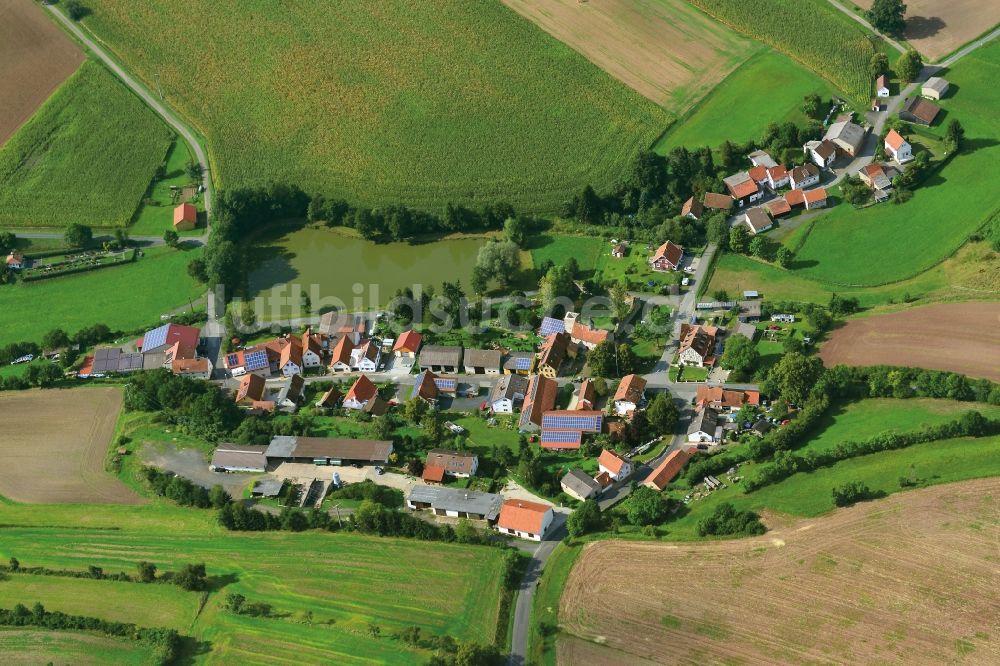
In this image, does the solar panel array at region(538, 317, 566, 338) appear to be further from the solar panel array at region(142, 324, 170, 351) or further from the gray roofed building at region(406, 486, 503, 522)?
the solar panel array at region(142, 324, 170, 351)

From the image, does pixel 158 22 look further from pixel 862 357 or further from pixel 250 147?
pixel 862 357

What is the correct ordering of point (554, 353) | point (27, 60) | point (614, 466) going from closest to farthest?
point (614, 466) < point (554, 353) < point (27, 60)

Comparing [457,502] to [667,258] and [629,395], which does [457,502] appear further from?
[667,258]

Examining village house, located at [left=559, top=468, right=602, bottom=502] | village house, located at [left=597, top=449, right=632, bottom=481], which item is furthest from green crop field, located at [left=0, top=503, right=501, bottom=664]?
village house, located at [left=597, top=449, right=632, bottom=481]

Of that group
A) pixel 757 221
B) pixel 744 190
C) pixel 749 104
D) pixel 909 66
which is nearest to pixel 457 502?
pixel 757 221

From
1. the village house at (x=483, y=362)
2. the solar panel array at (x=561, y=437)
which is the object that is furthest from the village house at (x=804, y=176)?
the solar panel array at (x=561, y=437)

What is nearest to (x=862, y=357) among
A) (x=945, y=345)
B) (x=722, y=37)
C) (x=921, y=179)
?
(x=945, y=345)

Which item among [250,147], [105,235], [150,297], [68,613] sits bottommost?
[68,613]
